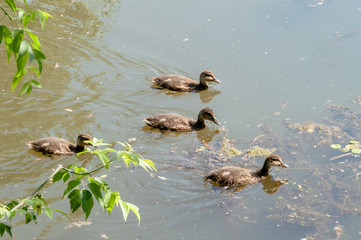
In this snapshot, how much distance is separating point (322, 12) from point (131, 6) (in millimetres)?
4285

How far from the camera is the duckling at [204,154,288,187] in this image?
6.72m

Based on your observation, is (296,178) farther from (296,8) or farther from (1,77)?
(296,8)

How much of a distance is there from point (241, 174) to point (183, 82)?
280cm

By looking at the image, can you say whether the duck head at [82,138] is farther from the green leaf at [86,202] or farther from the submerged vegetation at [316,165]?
the green leaf at [86,202]

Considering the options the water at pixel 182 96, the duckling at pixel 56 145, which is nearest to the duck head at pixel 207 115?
the water at pixel 182 96

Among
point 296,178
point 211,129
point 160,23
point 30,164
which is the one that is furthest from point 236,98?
point 30,164

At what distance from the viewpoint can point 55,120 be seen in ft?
25.8

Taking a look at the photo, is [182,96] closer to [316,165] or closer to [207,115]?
[207,115]

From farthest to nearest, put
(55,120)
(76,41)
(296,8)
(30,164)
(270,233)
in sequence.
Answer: (296,8) < (76,41) < (55,120) < (30,164) < (270,233)

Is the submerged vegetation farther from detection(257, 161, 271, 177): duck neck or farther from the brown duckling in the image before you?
the brown duckling

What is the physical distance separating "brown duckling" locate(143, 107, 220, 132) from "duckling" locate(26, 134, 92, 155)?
1260 millimetres

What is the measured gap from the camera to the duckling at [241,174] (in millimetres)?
6723

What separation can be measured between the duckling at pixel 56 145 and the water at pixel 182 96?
13 centimetres

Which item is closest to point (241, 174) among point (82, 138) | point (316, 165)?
point (316, 165)
